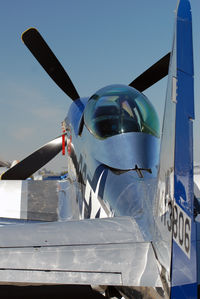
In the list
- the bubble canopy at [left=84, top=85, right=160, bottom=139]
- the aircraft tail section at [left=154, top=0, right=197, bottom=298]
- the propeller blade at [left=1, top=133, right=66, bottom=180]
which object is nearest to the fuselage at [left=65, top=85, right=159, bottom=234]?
the bubble canopy at [left=84, top=85, right=160, bottom=139]

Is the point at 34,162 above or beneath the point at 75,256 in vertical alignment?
above

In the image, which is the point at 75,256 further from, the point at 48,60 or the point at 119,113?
the point at 48,60

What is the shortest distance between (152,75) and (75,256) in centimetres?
717

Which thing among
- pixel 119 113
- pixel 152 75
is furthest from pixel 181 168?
pixel 152 75

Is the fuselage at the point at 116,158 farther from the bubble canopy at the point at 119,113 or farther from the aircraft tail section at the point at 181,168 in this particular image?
the aircraft tail section at the point at 181,168

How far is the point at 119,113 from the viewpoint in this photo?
496 cm

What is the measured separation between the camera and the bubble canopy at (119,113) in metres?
4.80

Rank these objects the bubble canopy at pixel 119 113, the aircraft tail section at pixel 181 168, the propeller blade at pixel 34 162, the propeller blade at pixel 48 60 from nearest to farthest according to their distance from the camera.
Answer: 1. the aircraft tail section at pixel 181 168
2. the bubble canopy at pixel 119 113
3. the propeller blade at pixel 48 60
4. the propeller blade at pixel 34 162

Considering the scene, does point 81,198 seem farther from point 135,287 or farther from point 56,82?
point 56,82

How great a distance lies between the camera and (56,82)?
8.73 metres

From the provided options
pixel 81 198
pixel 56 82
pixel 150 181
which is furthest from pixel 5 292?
pixel 56 82

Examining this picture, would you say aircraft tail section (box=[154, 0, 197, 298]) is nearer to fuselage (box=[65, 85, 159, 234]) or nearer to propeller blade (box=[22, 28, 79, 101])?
fuselage (box=[65, 85, 159, 234])

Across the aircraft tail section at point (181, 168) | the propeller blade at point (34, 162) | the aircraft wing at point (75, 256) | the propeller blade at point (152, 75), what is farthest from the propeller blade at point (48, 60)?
the aircraft tail section at point (181, 168)

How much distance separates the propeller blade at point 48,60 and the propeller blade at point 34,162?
3.91 feet
